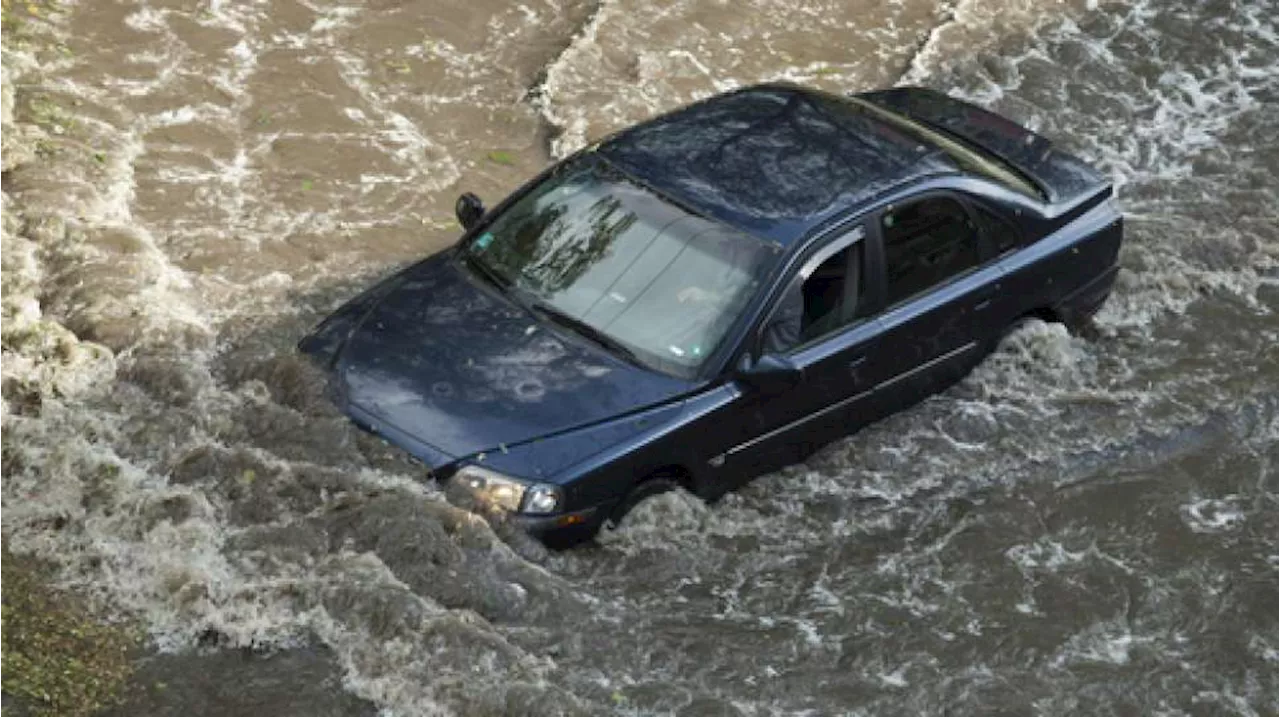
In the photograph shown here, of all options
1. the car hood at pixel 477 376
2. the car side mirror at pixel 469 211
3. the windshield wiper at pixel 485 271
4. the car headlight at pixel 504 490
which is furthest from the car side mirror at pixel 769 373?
the car side mirror at pixel 469 211

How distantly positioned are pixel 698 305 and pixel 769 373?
49cm

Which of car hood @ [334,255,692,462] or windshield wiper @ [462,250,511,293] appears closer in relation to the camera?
car hood @ [334,255,692,462]

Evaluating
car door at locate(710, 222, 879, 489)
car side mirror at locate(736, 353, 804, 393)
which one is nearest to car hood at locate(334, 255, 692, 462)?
car side mirror at locate(736, 353, 804, 393)

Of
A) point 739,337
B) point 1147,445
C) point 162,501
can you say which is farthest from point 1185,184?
point 162,501

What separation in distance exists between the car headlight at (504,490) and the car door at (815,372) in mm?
1049

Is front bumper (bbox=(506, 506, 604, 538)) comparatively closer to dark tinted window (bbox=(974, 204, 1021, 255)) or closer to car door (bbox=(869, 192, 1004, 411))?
car door (bbox=(869, 192, 1004, 411))

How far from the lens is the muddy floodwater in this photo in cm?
838

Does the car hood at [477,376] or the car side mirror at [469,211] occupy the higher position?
the car side mirror at [469,211]

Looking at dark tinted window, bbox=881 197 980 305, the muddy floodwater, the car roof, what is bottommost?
the muddy floodwater

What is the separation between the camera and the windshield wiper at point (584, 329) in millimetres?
9070

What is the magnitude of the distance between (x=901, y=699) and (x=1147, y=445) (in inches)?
116

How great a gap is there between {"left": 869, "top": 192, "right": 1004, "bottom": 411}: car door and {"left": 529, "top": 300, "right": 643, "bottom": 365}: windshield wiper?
4.73 feet

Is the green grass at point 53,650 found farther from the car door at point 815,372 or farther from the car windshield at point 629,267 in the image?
the car door at point 815,372

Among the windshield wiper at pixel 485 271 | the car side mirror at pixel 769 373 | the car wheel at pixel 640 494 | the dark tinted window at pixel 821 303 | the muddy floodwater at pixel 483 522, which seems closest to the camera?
the muddy floodwater at pixel 483 522
